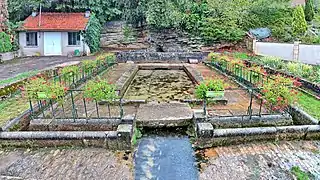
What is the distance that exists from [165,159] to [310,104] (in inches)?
226

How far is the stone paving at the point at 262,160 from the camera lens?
17.6ft

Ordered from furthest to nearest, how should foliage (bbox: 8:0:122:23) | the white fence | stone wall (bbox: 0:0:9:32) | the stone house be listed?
foliage (bbox: 8:0:122:23) < the stone house < stone wall (bbox: 0:0:9:32) < the white fence

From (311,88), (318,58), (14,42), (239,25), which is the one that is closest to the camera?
(311,88)

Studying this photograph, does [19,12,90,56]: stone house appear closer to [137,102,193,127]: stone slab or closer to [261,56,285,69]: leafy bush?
[261,56,285,69]: leafy bush

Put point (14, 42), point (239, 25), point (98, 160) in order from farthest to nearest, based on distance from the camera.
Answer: point (239, 25), point (14, 42), point (98, 160)

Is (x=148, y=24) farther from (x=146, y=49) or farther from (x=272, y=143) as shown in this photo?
(x=272, y=143)

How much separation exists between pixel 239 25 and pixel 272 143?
67.2ft

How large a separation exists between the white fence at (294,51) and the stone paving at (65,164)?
1589cm

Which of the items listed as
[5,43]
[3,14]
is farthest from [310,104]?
[3,14]

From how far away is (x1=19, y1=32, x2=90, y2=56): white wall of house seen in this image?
2366cm

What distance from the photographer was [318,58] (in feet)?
58.9

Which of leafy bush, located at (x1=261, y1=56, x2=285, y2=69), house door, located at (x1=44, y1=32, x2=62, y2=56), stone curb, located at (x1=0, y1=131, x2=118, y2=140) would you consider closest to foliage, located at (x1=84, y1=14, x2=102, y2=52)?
house door, located at (x1=44, y1=32, x2=62, y2=56)

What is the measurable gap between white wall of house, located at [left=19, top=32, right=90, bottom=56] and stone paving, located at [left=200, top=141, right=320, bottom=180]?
19.4 m

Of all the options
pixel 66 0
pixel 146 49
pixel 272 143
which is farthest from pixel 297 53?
pixel 66 0
